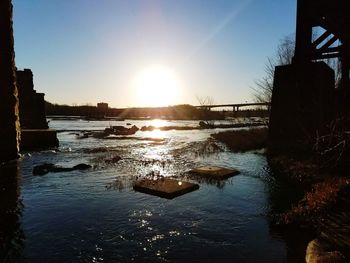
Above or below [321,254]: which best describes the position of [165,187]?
below

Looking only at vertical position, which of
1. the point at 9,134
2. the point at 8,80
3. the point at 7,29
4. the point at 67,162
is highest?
the point at 7,29

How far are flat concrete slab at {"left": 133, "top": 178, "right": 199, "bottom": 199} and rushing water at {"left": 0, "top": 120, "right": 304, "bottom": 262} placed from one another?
0.79 ft

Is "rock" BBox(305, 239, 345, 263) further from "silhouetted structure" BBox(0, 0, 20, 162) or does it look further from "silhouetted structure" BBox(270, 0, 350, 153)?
"silhouetted structure" BBox(0, 0, 20, 162)

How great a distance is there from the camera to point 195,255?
17.4 feet

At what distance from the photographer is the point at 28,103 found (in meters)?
30.6

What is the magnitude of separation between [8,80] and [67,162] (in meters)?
4.49

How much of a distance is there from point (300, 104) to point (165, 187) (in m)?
6.75

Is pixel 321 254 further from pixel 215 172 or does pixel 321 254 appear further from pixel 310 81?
pixel 310 81

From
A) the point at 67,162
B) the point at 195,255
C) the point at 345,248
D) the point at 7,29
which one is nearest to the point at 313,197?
the point at 345,248

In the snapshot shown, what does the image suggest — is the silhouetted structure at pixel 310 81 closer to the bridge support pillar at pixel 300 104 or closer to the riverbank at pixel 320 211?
the bridge support pillar at pixel 300 104

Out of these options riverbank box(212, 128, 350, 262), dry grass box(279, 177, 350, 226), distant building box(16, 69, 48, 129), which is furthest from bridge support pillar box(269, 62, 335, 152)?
distant building box(16, 69, 48, 129)

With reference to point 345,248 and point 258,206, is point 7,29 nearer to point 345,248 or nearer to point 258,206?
point 258,206

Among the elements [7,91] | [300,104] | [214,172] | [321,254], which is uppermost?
[7,91]

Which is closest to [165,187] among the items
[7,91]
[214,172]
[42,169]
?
[214,172]
